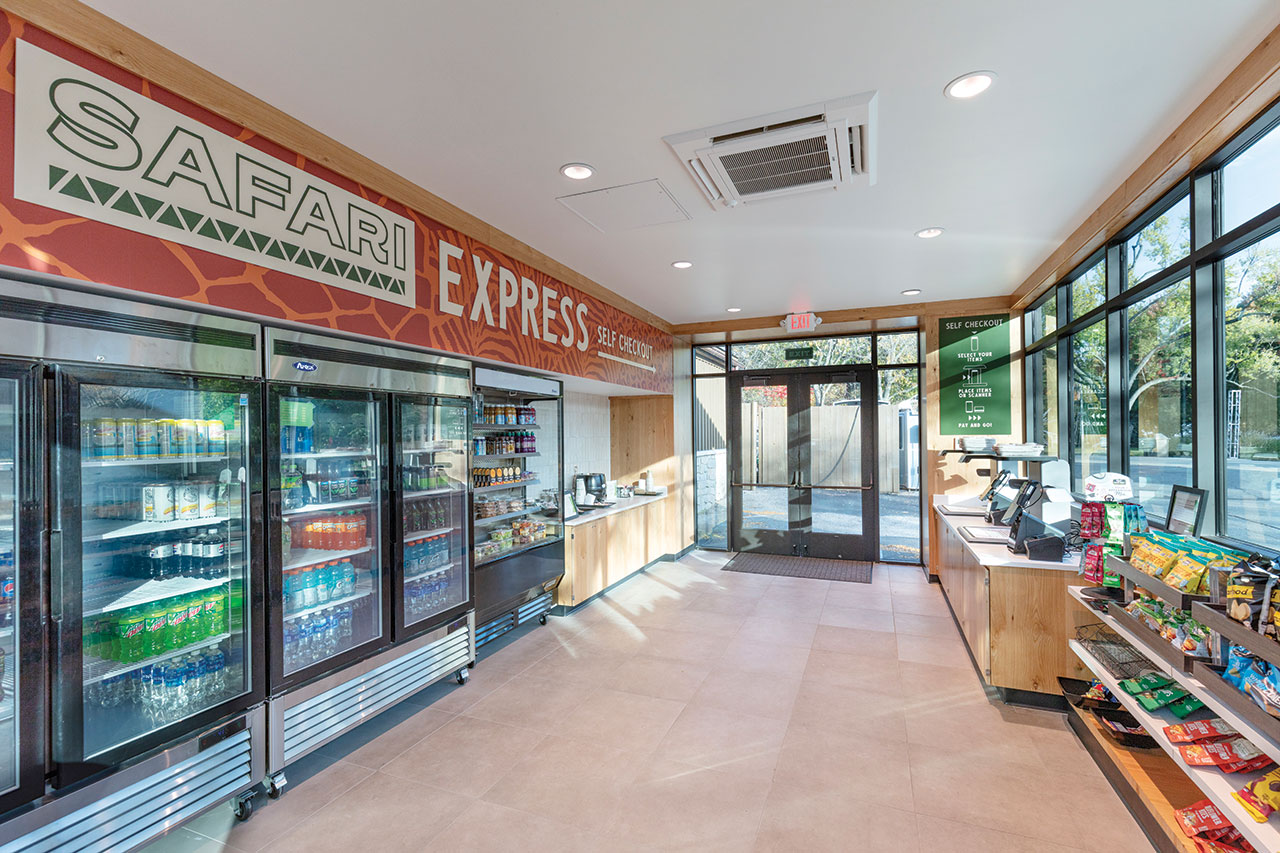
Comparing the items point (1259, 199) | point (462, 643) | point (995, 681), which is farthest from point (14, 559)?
point (1259, 199)

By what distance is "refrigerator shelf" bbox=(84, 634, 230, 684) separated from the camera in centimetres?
201

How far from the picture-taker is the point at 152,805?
2.06 meters

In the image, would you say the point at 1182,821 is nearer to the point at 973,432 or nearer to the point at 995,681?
the point at 995,681

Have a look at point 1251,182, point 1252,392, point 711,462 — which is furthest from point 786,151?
point 711,462

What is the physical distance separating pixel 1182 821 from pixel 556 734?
8.15 ft

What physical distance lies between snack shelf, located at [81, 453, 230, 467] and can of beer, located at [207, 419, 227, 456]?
0.02 meters

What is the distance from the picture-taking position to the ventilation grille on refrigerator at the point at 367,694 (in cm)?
261

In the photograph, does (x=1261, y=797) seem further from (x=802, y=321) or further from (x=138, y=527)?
(x=802, y=321)

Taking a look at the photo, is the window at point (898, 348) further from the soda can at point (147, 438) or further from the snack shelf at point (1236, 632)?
the soda can at point (147, 438)

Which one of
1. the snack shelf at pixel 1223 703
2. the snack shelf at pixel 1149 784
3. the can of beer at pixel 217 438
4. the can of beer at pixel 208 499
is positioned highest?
the can of beer at pixel 217 438

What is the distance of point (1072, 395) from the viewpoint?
454cm

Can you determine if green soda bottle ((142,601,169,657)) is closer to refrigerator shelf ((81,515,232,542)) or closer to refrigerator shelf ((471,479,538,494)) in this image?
refrigerator shelf ((81,515,232,542))

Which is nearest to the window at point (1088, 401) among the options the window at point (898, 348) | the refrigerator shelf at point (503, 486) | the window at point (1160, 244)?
the window at point (1160, 244)

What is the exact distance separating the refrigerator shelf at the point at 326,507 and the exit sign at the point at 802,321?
4.49 meters
